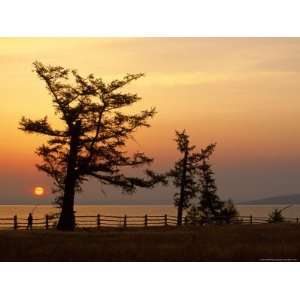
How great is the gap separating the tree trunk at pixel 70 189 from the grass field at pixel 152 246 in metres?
4.30

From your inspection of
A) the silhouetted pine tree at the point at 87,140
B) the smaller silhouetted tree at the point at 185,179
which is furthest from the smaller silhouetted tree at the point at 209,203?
the silhouetted pine tree at the point at 87,140

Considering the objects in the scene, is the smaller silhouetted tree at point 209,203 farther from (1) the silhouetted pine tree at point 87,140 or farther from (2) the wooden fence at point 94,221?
(1) the silhouetted pine tree at point 87,140

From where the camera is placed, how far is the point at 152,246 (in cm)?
1911

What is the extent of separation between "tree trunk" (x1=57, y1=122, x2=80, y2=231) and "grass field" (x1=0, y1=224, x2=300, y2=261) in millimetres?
4304

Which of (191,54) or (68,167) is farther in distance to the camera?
(68,167)

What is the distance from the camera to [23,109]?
2164 centimetres

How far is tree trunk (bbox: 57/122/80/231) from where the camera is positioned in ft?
90.4

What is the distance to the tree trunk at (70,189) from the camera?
27.6m

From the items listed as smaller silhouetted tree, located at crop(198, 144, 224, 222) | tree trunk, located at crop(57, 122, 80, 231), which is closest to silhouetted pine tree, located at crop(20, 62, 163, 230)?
tree trunk, located at crop(57, 122, 80, 231)

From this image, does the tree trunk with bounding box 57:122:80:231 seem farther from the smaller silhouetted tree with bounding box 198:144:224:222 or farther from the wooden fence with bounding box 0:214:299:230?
the smaller silhouetted tree with bounding box 198:144:224:222
